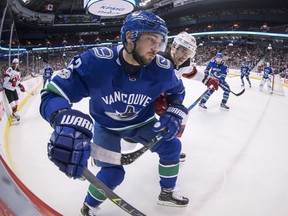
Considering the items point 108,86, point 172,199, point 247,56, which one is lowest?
point 247,56

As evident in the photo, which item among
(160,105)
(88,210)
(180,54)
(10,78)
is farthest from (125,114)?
(10,78)

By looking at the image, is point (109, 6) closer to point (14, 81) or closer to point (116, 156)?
point (14, 81)

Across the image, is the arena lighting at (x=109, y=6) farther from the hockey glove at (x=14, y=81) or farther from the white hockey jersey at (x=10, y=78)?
the hockey glove at (x=14, y=81)

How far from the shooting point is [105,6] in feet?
29.8

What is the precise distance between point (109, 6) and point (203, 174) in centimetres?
813

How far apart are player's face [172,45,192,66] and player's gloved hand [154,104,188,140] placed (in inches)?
40.3

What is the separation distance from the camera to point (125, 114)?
162 centimetres

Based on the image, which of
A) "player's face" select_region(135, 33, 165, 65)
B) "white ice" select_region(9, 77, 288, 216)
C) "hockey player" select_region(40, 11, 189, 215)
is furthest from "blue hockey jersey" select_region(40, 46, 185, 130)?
"white ice" select_region(9, 77, 288, 216)

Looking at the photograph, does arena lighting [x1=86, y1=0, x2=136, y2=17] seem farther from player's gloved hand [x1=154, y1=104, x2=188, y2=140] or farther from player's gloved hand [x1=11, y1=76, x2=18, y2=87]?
player's gloved hand [x1=154, y1=104, x2=188, y2=140]

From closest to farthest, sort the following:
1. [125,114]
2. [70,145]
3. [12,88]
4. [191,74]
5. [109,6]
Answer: [70,145] < [125,114] < [191,74] < [12,88] < [109,6]

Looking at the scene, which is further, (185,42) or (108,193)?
(185,42)

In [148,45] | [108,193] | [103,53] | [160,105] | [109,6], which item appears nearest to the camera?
[108,193]

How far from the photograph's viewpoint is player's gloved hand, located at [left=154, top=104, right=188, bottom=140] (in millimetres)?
1620

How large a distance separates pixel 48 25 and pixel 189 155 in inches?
1315
